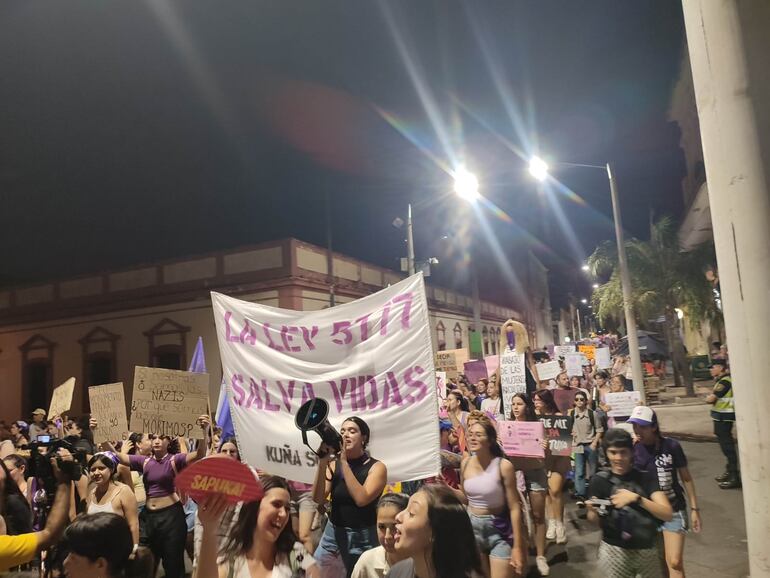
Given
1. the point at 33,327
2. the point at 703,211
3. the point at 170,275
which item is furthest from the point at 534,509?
the point at 33,327

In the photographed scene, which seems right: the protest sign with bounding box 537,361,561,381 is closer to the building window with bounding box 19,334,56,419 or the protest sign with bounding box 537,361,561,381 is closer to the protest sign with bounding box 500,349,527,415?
the protest sign with bounding box 500,349,527,415

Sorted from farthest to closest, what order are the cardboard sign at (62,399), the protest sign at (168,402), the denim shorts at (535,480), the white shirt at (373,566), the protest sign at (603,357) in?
1. the protest sign at (603,357)
2. the cardboard sign at (62,399)
3. the denim shorts at (535,480)
4. the protest sign at (168,402)
5. the white shirt at (373,566)

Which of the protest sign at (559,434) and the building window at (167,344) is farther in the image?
the building window at (167,344)

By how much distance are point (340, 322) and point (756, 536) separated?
3.18m

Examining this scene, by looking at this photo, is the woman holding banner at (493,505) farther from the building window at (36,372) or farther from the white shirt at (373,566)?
the building window at (36,372)

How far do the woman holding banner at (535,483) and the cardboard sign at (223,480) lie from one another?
4.31 m

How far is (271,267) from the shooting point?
66.1ft

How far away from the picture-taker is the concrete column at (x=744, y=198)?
2207 mm

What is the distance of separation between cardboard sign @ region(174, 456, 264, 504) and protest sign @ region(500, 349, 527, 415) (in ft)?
17.5

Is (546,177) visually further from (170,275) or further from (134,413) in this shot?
(170,275)

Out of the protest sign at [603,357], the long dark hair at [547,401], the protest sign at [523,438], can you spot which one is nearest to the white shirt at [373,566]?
the protest sign at [523,438]

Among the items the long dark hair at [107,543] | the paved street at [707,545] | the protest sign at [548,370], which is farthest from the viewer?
the protest sign at [548,370]

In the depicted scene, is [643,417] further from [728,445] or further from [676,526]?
[728,445]

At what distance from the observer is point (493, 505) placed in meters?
4.28
